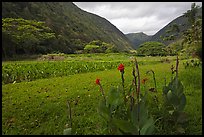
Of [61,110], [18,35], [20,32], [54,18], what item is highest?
[54,18]

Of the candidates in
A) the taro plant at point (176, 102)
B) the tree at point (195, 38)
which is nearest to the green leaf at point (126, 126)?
the taro plant at point (176, 102)

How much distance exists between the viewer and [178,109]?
4.32 m

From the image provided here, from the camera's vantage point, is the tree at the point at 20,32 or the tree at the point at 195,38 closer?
the tree at the point at 195,38

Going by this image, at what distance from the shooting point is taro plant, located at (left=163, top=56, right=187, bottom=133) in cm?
417

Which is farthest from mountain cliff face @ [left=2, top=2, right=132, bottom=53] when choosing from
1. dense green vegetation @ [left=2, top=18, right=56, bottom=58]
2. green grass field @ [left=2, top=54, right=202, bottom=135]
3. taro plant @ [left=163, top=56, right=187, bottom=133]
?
taro plant @ [left=163, top=56, right=187, bottom=133]

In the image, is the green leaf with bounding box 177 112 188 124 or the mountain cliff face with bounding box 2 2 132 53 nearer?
the green leaf with bounding box 177 112 188 124

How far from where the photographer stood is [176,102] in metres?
4.25

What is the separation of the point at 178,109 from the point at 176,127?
50 cm

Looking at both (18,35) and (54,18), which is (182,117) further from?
(54,18)

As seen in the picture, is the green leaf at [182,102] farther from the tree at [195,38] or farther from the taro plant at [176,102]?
the tree at [195,38]

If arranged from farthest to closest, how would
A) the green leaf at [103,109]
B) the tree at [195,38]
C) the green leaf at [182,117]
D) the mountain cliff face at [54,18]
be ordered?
the mountain cliff face at [54,18], the tree at [195,38], the green leaf at [182,117], the green leaf at [103,109]

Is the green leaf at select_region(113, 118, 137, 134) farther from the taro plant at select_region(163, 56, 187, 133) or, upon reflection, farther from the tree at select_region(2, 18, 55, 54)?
the tree at select_region(2, 18, 55, 54)

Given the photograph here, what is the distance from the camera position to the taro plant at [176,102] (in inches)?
164

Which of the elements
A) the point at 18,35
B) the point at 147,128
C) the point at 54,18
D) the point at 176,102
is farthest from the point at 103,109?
the point at 54,18
